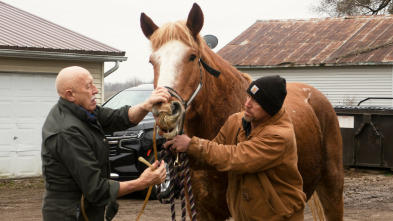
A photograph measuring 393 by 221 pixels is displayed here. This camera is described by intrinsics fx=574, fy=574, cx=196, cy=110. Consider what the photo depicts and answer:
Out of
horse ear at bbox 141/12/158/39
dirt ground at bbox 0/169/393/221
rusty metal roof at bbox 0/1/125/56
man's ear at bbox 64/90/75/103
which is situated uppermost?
rusty metal roof at bbox 0/1/125/56

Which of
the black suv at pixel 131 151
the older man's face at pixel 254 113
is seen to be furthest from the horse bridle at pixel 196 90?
the black suv at pixel 131 151

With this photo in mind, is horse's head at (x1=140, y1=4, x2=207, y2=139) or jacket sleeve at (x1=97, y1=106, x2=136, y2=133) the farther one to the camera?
jacket sleeve at (x1=97, y1=106, x2=136, y2=133)

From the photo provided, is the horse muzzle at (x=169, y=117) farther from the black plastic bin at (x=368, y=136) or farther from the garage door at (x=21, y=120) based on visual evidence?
the black plastic bin at (x=368, y=136)

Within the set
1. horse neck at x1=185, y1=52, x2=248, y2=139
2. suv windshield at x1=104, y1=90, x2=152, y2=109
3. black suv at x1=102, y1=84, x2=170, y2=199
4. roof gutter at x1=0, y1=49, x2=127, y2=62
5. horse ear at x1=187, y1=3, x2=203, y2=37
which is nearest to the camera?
horse ear at x1=187, y1=3, x2=203, y2=37

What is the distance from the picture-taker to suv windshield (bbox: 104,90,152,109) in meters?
11.4

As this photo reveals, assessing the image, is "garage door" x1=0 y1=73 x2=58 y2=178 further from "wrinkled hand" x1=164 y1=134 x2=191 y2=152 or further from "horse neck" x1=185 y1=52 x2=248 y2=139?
"wrinkled hand" x1=164 y1=134 x2=191 y2=152

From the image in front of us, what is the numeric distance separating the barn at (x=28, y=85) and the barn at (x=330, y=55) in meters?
10.9

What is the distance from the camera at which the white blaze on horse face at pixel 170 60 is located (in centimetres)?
375

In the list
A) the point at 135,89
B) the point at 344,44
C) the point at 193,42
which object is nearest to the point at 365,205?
the point at 135,89

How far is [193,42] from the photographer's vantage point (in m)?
4.09

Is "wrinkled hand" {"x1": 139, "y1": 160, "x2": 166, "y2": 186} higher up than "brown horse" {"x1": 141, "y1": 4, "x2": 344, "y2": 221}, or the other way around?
"brown horse" {"x1": 141, "y1": 4, "x2": 344, "y2": 221}

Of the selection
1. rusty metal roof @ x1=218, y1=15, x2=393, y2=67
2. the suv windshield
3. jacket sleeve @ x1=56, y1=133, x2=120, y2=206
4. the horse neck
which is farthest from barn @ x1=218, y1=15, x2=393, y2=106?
jacket sleeve @ x1=56, y1=133, x2=120, y2=206

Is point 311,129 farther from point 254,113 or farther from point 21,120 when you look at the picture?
point 21,120

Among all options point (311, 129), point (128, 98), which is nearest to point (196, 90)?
point (311, 129)
